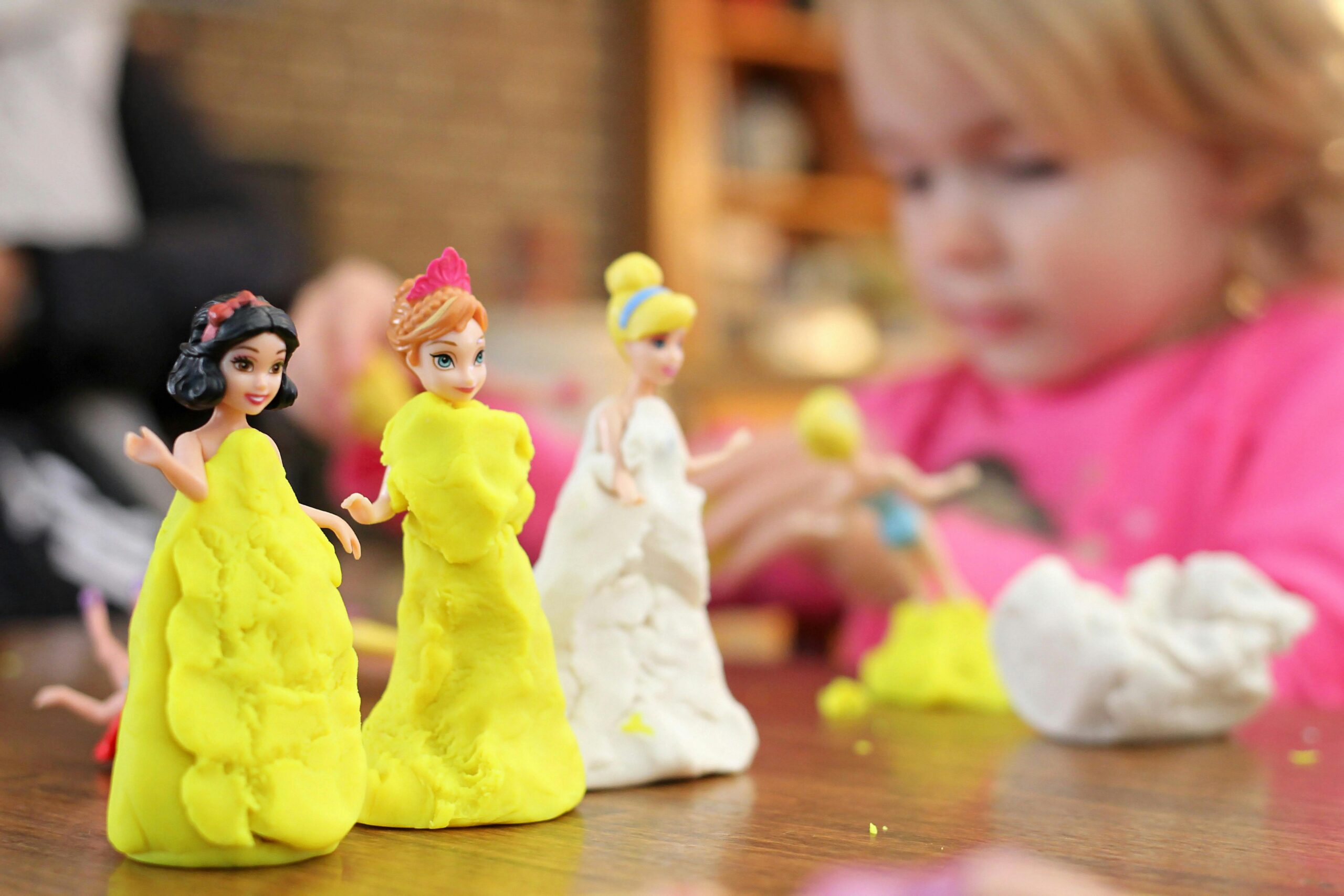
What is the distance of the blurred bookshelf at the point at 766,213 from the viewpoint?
297 cm

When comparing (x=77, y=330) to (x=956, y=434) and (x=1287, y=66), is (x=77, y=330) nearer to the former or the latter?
(x=956, y=434)

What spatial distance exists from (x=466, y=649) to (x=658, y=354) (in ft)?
0.54

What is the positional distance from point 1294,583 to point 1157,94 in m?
0.46

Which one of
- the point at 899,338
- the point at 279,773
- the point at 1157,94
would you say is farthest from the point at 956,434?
the point at 899,338

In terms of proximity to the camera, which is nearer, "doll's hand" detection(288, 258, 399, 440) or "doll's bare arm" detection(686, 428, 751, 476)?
"doll's bare arm" detection(686, 428, 751, 476)

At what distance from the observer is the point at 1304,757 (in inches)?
27.3

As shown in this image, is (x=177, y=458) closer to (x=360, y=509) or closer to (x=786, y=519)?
(x=360, y=509)

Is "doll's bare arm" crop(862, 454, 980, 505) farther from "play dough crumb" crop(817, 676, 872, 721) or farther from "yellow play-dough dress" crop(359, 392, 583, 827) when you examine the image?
"yellow play-dough dress" crop(359, 392, 583, 827)

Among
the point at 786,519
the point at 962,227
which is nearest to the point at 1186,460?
the point at 962,227

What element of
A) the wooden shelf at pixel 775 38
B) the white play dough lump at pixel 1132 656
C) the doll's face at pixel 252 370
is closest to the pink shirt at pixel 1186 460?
the white play dough lump at pixel 1132 656

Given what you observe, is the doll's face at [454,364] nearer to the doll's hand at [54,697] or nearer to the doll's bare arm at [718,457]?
the doll's bare arm at [718,457]

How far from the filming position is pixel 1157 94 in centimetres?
115

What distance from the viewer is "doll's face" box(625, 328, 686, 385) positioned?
594mm

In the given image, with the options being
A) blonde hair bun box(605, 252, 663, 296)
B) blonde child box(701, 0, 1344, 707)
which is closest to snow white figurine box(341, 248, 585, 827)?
blonde hair bun box(605, 252, 663, 296)
